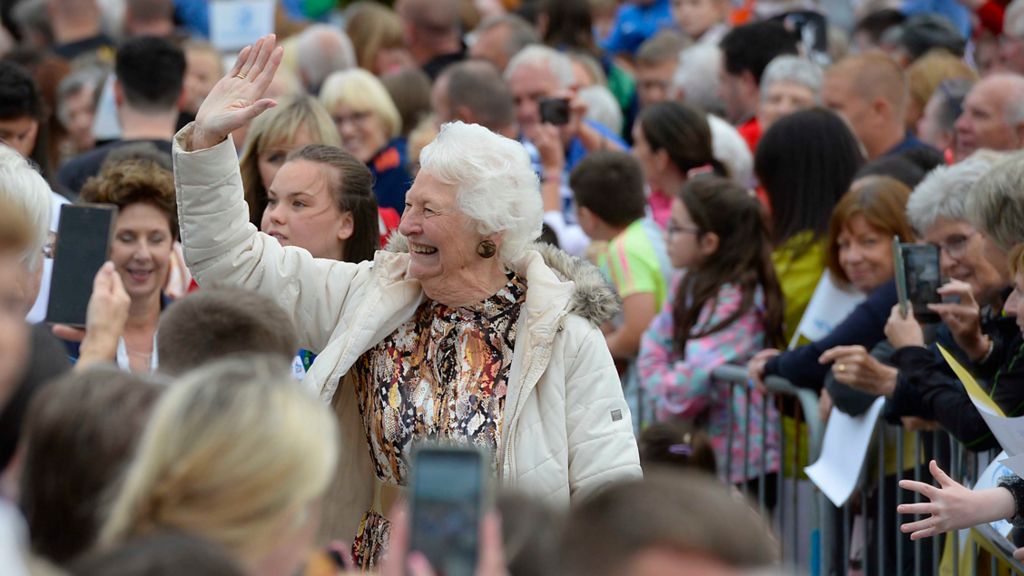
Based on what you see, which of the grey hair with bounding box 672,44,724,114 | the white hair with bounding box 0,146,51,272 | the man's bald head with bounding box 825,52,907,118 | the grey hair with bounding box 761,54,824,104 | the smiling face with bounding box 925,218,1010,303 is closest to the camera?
the white hair with bounding box 0,146,51,272

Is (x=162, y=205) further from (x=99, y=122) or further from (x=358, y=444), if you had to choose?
(x=99, y=122)

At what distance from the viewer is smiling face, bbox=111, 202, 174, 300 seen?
5.59 metres

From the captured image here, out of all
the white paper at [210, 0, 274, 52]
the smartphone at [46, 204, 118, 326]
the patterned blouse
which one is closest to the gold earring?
the patterned blouse

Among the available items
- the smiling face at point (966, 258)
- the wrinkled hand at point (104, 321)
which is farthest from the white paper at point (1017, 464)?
the wrinkled hand at point (104, 321)

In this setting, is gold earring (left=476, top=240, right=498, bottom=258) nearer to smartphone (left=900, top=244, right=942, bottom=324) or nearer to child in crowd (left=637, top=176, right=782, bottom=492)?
smartphone (left=900, top=244, right=942, bottom=324)

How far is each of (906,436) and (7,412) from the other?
3.70 meters

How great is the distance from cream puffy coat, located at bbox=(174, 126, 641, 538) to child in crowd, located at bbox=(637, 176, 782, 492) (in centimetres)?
214

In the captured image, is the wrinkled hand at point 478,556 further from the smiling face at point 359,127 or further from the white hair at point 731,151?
the smiling face at point 359,127

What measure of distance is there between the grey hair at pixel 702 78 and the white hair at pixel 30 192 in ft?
19.7

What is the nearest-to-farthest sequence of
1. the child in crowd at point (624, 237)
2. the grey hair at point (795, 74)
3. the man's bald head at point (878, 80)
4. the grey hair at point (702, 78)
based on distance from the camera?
the child in crowd at point (624, 237) < the man's bald head at point (878, 80) < the grey hair at point (795, 74) < the grey hair at point (702, 78)

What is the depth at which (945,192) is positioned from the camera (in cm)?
562

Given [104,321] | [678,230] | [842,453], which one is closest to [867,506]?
[842,453]

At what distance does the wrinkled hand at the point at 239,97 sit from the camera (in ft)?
14.0

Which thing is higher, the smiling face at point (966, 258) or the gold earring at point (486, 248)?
the gold earring at point (486, 248)
